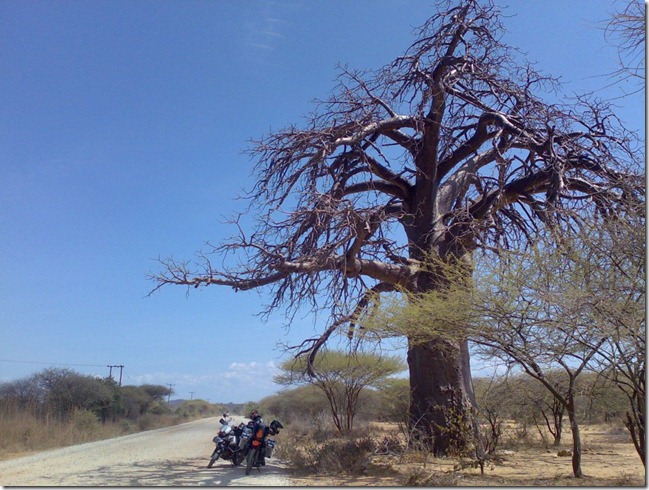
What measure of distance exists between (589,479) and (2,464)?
1132 centimetres

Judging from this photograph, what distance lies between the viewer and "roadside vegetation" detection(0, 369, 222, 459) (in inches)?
747

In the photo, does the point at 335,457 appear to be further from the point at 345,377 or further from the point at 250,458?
the point at 345,377

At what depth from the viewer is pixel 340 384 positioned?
2475 cm

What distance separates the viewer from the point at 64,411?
29.4 meters

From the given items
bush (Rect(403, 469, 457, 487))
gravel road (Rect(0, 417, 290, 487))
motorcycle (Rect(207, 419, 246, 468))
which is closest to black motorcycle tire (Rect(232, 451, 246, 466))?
motorcycle (Rect(207, 419, 246, 468))

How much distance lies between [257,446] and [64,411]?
73.1ft

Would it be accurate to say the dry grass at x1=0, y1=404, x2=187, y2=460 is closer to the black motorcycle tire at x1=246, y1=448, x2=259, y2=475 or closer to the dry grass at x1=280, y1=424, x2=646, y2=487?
the black motorcycle tire at x1=246, y1=448, x2=259, y2=475

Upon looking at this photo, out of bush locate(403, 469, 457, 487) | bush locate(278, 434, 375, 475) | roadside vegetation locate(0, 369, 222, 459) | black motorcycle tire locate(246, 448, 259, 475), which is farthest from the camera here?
roadside vegetation locate(0, 369, 222, 459)

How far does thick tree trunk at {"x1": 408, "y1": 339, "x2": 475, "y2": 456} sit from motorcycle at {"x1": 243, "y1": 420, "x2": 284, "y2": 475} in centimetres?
270

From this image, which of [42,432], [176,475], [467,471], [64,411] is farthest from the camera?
[64,411]

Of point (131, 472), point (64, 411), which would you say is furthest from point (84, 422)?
point (131, 472)

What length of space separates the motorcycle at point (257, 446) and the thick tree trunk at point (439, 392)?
106 inches

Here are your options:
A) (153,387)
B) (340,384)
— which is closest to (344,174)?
(340,384)

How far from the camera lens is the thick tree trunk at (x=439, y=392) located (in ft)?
34.3
